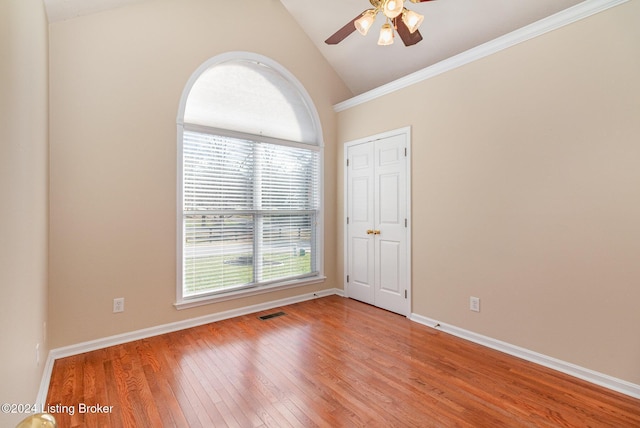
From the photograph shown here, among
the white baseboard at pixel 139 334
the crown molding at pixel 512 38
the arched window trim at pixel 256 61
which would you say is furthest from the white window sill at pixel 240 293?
the crown molding at pixel 512 38

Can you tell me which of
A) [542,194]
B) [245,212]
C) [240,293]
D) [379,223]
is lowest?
[240,293]

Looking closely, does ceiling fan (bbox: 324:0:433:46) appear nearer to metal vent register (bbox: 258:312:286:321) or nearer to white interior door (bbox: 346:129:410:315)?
white interior door (bbox: 346:129:410:315)

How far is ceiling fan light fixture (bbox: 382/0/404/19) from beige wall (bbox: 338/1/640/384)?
4.13ft

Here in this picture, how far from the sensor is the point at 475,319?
2943mm

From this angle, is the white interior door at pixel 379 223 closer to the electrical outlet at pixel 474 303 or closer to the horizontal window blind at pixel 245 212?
the horizontal window blind at pixel 245 212

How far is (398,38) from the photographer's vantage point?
3.60 metres

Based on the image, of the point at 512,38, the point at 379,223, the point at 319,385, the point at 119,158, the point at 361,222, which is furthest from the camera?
the point at 361,222

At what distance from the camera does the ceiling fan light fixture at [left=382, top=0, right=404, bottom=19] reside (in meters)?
2.07

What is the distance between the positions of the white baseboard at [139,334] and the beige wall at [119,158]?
0.06 m

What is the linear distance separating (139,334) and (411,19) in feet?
11.8

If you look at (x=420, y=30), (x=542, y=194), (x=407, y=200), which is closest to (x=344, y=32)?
(x=420, y=30)

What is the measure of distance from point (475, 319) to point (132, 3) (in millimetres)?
4408

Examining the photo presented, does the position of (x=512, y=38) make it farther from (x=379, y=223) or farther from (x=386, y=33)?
(x=379, y=223)

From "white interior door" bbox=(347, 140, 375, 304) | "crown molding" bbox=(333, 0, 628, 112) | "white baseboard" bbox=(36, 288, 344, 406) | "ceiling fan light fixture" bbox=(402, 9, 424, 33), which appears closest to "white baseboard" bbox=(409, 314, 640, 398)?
"white interior door" bbox=(347, 140, 375, 304)
